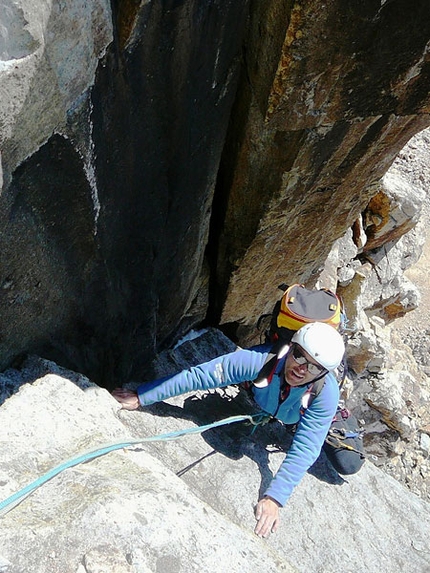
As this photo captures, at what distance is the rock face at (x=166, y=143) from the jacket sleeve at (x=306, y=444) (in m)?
1.71

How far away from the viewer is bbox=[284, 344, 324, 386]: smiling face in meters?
4.17

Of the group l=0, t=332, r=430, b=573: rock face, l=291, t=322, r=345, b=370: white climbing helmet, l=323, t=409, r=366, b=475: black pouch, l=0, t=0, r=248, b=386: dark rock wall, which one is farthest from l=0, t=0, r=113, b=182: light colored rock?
l=323, t=409, r=366, b=475: black pouch

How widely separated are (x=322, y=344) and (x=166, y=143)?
1826 millimetres

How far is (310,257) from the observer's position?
293 inches

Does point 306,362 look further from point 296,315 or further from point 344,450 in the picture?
point 344,450

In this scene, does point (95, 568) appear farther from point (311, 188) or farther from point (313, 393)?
point (311, 188)

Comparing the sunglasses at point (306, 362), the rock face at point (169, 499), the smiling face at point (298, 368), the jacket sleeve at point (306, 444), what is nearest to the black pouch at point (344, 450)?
the rock face at point (169, 499)

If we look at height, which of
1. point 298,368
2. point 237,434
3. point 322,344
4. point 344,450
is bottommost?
point 237,434

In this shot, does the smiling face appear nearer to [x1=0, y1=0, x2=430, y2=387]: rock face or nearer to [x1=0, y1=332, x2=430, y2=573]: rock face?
[x1=0, y1=332, x2=430, y2=573]: rock face

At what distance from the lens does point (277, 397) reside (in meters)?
4.63

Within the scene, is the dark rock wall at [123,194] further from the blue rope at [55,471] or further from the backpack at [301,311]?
the backpack at [301,311]

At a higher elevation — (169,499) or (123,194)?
(123,194)

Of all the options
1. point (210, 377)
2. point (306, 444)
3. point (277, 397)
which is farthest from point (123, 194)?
point (306, 444)

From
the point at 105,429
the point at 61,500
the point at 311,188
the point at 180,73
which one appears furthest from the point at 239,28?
the point at 61,500
